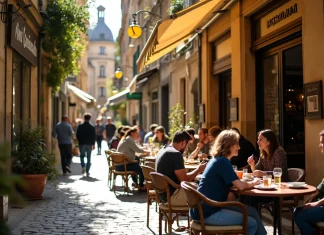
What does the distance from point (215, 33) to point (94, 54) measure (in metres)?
73.2

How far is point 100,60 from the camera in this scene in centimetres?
8256

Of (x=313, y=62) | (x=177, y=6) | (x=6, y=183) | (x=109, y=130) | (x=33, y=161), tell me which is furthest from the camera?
(x=109, y=130)

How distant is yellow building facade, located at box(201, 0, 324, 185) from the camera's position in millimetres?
6316

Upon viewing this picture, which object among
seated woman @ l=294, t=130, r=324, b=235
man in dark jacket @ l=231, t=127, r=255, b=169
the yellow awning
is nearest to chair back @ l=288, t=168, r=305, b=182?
seated woman @ l=294, t=130, r=324, b=235

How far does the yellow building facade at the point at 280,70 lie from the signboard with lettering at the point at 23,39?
440 cm

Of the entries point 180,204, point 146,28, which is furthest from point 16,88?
point 146,28

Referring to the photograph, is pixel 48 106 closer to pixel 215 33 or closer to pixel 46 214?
pixel 215 33

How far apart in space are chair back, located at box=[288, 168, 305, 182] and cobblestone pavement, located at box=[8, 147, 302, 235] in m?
0.81

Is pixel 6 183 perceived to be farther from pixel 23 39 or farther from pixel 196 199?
pixel 23 39

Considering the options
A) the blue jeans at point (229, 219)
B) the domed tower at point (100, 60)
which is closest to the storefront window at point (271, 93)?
the blue jeans at point (229, 219)

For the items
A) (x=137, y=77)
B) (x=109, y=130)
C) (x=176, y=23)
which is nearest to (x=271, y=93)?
(x=176, y=23)

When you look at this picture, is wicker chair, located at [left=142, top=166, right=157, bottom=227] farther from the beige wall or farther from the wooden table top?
the beige wall

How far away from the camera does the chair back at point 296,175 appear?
18.6 ft

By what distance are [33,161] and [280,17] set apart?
5.11 meters
